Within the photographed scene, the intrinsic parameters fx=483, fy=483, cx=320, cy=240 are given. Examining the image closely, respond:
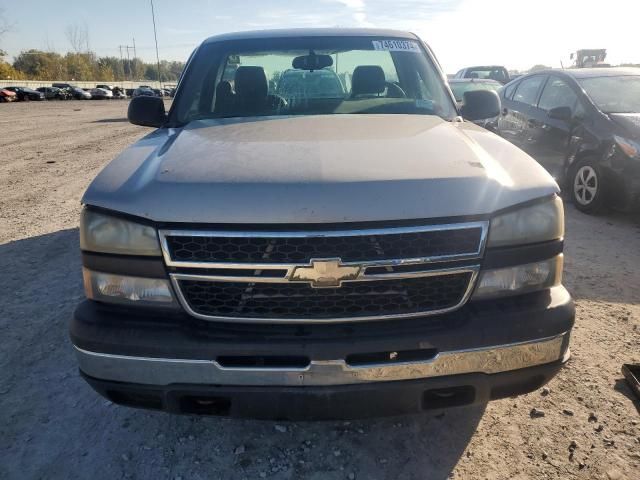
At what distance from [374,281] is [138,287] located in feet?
2.88

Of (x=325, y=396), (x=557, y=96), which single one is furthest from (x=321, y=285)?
(x=557, y=96)

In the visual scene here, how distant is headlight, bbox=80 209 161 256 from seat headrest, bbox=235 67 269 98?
1.55 meters

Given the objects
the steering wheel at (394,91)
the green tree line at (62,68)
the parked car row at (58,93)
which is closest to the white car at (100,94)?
the parked car row at (58,93)

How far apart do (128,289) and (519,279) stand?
1.49m

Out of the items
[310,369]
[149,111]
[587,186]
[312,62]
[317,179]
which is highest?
[312,62]

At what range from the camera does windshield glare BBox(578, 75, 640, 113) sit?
5.77 m

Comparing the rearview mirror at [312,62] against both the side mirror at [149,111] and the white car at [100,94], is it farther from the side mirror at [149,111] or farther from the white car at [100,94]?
the white car at [100,94]

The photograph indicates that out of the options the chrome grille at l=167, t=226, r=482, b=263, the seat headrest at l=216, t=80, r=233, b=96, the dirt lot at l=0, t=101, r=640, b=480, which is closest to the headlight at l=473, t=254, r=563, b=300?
the chrome grille at l=167, t=226, r=482, b=263

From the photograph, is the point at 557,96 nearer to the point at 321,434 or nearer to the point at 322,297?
the point at 321,434

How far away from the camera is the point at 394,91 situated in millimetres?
3301

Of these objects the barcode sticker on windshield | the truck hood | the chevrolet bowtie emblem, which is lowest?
the chevrolet bowtie emblem

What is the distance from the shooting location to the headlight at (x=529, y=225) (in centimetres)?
179

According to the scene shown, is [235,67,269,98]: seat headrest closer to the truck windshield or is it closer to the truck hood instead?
the truck windshield

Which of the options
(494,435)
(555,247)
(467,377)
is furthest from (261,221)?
(494,435)
